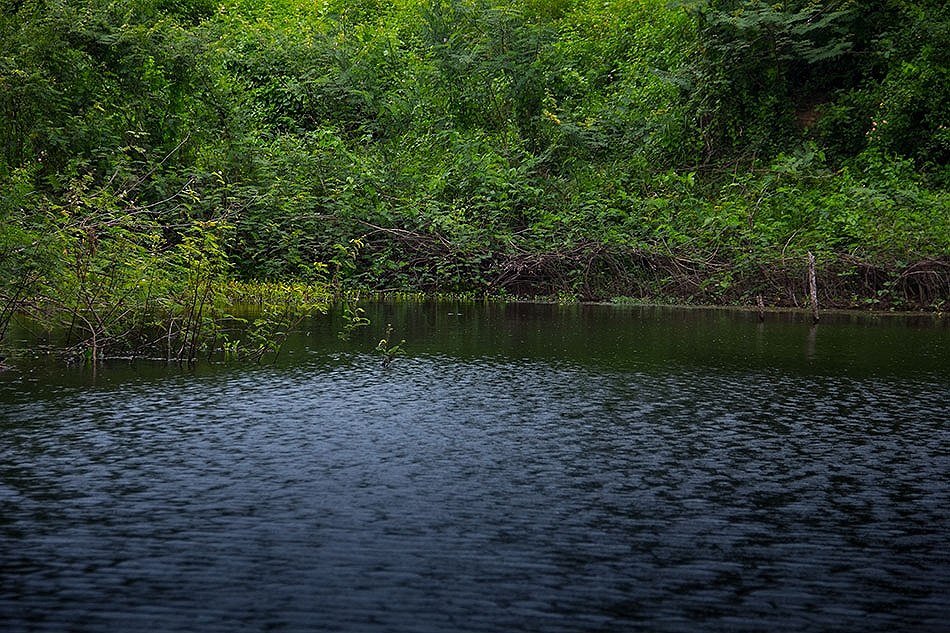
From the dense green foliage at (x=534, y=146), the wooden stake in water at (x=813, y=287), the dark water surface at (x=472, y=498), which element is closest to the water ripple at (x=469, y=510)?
the dark water surface at (x=472, y=498)

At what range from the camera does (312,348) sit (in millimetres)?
16203

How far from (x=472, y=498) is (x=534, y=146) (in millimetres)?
28999

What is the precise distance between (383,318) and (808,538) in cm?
1527

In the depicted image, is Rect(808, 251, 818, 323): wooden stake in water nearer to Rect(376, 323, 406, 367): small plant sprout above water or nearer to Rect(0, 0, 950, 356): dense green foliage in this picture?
Rect(0, 0, 950, 356): dense green foliage

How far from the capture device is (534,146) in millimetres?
35781

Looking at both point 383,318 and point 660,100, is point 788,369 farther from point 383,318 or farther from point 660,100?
point 660,100

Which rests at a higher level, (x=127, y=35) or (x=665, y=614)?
(x=127, y=35)

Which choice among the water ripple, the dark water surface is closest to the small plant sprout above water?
the dark water surface

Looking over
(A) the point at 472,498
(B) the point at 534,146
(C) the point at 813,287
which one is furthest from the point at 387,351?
(B) the point at 534,146

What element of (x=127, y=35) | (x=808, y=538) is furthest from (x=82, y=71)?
(x=808, y=538)

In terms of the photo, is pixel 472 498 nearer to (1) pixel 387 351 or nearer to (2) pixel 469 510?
(2) pixel 469 510

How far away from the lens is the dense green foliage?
25.4 meters

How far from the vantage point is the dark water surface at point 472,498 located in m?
5.59

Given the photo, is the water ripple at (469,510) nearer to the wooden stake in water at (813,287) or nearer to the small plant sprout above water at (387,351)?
the small plant sprout above water at (387,351)
